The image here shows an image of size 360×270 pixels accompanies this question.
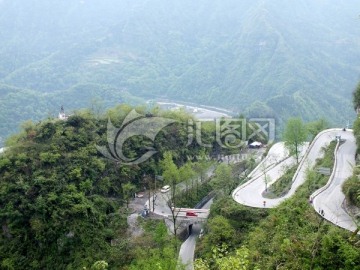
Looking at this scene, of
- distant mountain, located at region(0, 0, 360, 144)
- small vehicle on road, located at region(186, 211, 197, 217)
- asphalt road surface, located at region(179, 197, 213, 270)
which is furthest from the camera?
distant mountain, located at region(0, 0, 360, 144)

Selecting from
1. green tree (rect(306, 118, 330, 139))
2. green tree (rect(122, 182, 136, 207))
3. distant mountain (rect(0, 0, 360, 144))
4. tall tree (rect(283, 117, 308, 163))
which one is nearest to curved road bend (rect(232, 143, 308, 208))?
tall tree (rect(283, 117, 308, 163))

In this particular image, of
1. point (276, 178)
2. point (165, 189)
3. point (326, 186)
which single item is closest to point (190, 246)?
point (165, 189)

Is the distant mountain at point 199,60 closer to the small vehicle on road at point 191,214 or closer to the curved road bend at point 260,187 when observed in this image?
the curved road bend at point 260,187

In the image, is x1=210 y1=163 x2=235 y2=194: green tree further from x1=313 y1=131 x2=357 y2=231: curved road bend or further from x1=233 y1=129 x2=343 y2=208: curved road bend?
x1=313 y1=131 x2=357 y2=231: curved road bend

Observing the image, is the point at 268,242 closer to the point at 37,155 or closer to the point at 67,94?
the point at 37,155

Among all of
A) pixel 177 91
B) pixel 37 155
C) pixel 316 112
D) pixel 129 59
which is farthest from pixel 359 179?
pixel 129 59
